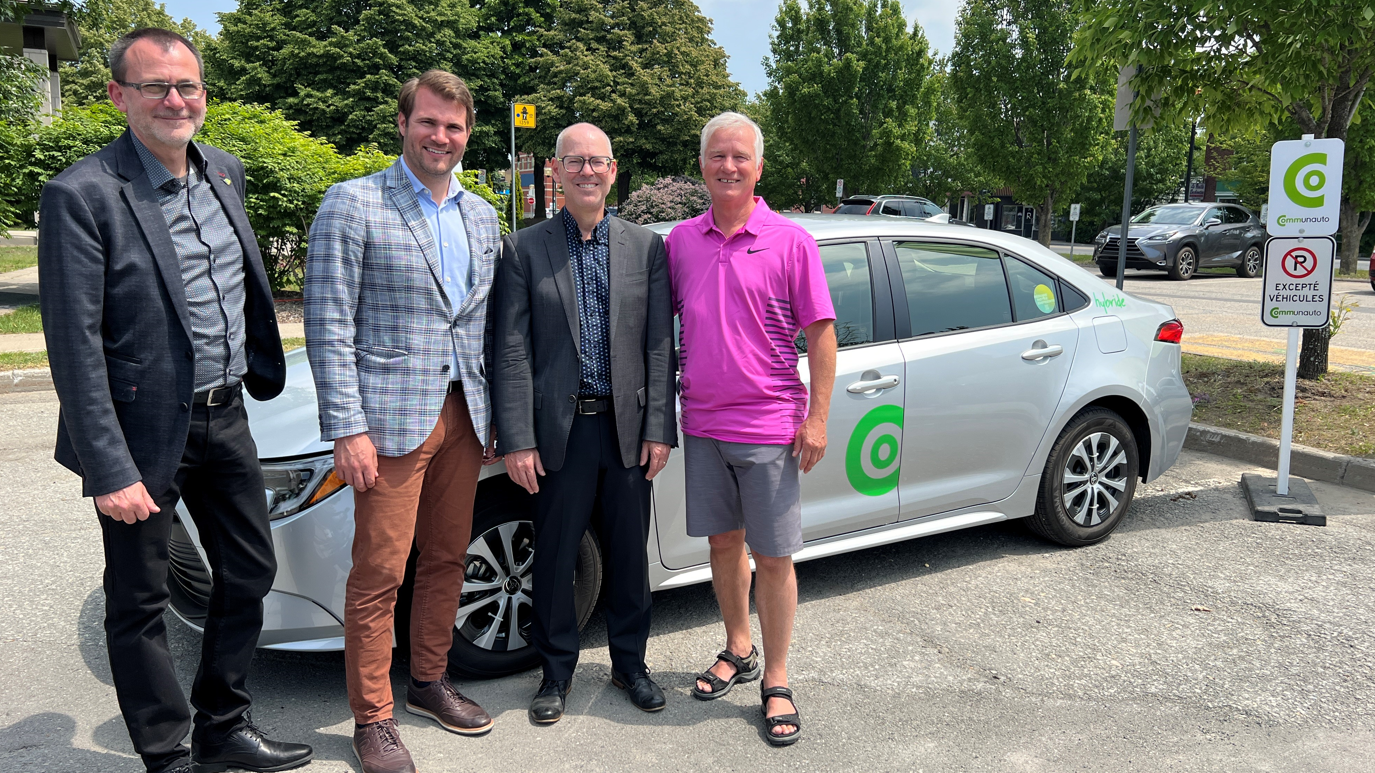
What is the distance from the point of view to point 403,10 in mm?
33062

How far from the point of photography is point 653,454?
3195mm

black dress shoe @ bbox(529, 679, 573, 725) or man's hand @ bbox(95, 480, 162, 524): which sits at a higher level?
man's hand @ bbox(95, 480, 162, 524)

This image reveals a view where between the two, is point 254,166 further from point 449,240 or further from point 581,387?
point 581,387

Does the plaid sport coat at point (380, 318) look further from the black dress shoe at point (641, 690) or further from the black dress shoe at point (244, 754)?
the black dress shoe at point (641, 690)

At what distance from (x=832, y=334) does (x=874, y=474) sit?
1101mm

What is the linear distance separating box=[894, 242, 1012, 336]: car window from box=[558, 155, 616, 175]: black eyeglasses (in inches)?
65.1

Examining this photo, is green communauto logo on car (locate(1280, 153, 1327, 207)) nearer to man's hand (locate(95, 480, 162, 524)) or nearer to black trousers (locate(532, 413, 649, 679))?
black trousers (locate(532, 413, 649, 679))

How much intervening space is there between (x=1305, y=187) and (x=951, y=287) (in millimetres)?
2672

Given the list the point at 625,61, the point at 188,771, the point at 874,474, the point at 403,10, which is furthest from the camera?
the point at 625,61

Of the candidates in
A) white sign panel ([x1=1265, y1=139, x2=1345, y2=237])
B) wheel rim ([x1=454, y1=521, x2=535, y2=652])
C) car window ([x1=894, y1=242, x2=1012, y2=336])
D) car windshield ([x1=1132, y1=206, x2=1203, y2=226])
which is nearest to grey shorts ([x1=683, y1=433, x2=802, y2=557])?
wheel rim ([x1=454, y1=521, x2=535, y2=652])

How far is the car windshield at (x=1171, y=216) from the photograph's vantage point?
69.6ft

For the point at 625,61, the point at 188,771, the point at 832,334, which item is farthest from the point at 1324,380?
the point at 625,61

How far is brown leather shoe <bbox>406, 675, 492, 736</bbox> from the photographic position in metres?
3.13

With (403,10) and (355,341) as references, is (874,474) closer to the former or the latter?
(355,341)
